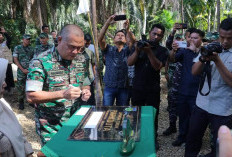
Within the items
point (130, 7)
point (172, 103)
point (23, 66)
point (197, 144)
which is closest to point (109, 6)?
point (130, 7)

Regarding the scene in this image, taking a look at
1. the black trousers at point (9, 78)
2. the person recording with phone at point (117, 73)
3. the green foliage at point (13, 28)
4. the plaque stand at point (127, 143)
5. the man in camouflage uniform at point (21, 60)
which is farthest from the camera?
the green foliage at point (13, 28)

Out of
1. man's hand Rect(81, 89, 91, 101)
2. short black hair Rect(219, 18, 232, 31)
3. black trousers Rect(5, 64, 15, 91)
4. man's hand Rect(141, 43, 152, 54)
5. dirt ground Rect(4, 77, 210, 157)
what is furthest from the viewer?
black trousers Rect(5, 64, 15, 91)

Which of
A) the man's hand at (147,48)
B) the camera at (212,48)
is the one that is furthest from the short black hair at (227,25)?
the man's hand at (147,48)

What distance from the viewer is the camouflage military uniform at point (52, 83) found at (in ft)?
6.54

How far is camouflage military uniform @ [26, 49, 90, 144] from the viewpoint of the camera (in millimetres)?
1994

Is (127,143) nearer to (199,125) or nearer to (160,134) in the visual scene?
(199,125)

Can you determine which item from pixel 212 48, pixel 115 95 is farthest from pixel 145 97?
pixel 212 48

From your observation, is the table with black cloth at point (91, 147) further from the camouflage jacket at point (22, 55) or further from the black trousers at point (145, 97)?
the camouflage jacket at point (22, 55)

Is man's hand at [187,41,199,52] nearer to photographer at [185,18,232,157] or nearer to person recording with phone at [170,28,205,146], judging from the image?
person recording with phone at [170,28,205,146]

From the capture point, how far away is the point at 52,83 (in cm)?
204

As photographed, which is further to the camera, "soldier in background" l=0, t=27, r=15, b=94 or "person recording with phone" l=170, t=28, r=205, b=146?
"soldier in background" l=0, t=27, r=15, b=94

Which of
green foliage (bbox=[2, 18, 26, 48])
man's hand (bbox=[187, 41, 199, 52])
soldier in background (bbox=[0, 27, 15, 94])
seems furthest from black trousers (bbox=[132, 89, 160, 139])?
green foliage (bbox=[2, 18, 26, 48])

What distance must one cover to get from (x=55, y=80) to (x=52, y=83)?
38mm

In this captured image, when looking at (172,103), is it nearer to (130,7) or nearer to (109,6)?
(109,6)
